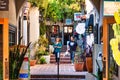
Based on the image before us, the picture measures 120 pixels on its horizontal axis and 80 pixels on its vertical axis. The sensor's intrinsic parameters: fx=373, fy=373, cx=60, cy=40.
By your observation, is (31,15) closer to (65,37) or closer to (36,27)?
(36,27)

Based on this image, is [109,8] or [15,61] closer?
[109,8]

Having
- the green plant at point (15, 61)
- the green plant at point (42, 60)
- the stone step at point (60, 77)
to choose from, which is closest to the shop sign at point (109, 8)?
the green plant at point (15, 61)

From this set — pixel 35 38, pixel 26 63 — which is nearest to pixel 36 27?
pixel 35 38

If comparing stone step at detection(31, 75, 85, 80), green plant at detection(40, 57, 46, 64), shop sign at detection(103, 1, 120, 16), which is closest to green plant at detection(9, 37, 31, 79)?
shop sign at detection(103, 1, 120, 16)

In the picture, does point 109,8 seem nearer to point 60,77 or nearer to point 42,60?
point 60,77

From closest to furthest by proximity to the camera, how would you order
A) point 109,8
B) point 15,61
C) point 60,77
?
point 109,8, point 15,61, point 60,77

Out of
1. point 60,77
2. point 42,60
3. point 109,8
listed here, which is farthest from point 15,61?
point 42,60

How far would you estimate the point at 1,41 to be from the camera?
28.8 ft

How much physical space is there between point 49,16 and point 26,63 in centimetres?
1894

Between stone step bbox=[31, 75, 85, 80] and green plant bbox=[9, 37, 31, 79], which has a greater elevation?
green plant bbox=[9, 37, 31, 79]

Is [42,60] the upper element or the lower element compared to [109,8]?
lower

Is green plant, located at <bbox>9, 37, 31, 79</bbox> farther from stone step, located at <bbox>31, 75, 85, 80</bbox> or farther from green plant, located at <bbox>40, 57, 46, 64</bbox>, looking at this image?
green plant, located at <bbox>40, 57, 46, 64</bbox>

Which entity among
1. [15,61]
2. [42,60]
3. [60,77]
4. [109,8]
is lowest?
[60,77]

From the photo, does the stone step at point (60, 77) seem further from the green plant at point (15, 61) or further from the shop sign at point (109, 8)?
the shop sign at point (109, 8)
